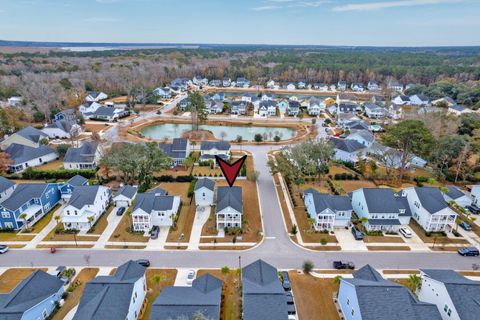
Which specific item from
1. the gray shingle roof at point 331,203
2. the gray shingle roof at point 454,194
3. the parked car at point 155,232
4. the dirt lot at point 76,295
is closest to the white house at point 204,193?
the parked car at point 155,232

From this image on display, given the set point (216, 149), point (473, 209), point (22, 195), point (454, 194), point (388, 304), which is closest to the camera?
point (388, 304)

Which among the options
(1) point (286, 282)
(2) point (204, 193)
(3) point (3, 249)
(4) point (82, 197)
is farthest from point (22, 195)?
(1) point (286, 282)

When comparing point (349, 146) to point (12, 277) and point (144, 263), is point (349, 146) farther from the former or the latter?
point (12, 277)

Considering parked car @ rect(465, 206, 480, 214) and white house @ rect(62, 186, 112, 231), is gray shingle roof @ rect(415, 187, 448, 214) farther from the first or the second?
white house @ rect(62, 186, 112, 231)

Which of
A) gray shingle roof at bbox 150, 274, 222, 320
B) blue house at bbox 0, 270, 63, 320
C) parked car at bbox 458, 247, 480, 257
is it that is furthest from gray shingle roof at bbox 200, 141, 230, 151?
parked car at bbox 458, 247, 480, 257

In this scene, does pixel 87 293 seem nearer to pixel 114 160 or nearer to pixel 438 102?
pixel 114 160

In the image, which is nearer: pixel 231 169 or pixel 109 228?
pixel 231 169
